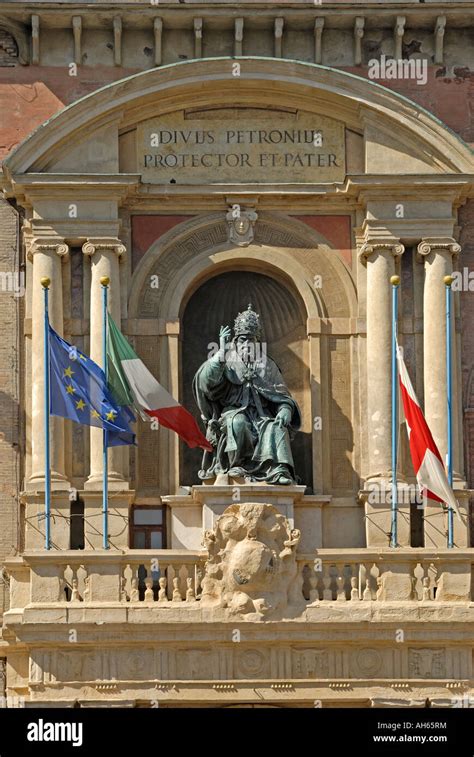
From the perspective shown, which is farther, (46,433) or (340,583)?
(46,433)

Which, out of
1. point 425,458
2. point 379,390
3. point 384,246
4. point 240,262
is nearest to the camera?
point 425,458

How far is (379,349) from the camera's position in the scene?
30141mm

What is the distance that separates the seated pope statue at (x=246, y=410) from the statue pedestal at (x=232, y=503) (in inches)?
8.0

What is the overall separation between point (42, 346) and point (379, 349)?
369cm

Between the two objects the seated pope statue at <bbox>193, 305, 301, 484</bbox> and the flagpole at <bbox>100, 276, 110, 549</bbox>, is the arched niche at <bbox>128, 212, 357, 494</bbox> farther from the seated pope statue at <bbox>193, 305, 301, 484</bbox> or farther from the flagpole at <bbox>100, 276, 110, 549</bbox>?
the flagpole at <bbox>100, 276, 110, 549</bbox>

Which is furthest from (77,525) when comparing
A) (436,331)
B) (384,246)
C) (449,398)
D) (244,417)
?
(384,246)

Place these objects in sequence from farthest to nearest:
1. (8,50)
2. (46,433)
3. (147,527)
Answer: (8,50), (147,527), (46,433)

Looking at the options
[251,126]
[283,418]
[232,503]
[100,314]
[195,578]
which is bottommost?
[195,578]

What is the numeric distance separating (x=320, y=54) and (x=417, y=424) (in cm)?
457

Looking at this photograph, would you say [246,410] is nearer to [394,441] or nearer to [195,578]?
[394,441]

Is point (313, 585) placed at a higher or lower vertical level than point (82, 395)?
lower

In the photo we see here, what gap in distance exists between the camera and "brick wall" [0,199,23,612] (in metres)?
29.8
